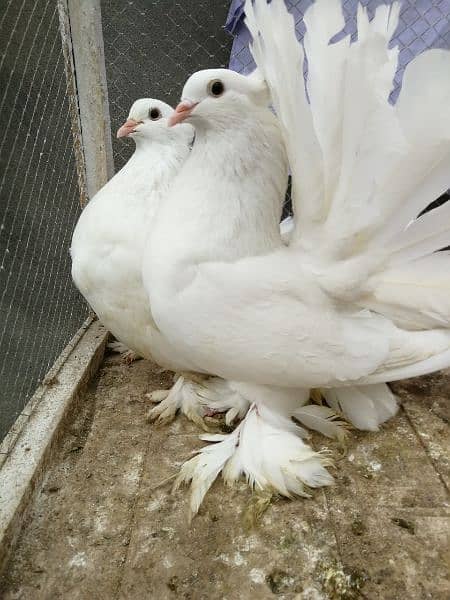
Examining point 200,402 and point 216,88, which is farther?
point 200,402

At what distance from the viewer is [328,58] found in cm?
120

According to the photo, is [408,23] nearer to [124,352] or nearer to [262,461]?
[124,352]

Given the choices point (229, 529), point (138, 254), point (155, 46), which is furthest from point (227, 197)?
point (155, 46)

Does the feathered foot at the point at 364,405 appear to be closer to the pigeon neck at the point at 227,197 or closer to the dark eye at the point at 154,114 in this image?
the pigeon neck at the point at 227,197

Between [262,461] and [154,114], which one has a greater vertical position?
[154,114]

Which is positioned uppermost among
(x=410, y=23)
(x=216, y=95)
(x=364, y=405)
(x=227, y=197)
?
(x=216, y=95)

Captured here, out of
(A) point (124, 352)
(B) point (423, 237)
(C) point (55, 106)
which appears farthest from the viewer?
(A) point (124, 352)

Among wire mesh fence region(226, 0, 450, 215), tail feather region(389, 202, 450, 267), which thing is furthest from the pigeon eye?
wire mesh fence region(226, 0, 450, 215)

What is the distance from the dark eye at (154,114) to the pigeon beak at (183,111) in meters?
0.52

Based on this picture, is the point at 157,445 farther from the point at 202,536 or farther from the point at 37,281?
the point at 37,281

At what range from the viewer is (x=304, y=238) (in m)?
1.41

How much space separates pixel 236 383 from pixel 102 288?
0.56 metres

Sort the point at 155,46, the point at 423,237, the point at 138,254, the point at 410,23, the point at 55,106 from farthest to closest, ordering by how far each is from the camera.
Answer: the point at 155,46 < the point at 410,23 < the point at 55,106 < the point at 138,254 < the point at 423,237

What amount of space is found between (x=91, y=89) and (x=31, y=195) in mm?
586
